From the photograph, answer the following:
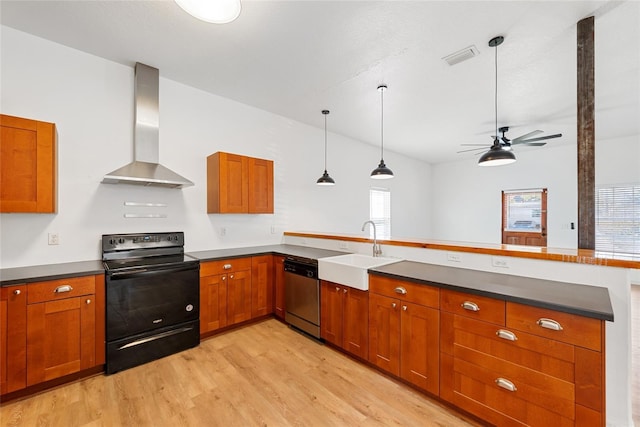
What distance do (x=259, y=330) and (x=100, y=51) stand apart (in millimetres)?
3411

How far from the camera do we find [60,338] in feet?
7.07

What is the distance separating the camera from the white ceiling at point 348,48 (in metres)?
2.19

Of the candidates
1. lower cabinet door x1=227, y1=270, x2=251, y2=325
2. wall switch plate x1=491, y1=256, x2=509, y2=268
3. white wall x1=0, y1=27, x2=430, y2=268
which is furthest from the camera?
lower cabinet door x1=227, y1=270, x2=251, y2=325

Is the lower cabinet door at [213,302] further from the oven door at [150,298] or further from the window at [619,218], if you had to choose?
the window at [619,218]

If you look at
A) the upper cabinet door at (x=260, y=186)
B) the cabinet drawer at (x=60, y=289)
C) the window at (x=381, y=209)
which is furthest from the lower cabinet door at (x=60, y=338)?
the window at (x=381, y=209)

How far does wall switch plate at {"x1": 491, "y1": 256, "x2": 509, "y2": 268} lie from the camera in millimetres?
2121

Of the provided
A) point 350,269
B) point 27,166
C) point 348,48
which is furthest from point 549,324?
point 27,166

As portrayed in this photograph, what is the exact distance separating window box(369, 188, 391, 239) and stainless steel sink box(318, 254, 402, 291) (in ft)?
11.3

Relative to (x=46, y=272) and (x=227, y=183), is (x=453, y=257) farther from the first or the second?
(x=46, y=272)

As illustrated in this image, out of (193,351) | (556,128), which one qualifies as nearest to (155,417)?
(193,351)

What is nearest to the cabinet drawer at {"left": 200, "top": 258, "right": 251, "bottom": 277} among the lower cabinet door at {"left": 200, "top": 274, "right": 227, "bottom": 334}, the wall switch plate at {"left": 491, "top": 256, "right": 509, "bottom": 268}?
the lower cabinet door at {"left": 200, "top": 274, "right": 227, "bottom": 334}

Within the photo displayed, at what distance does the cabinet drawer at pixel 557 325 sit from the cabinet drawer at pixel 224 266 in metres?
2.61

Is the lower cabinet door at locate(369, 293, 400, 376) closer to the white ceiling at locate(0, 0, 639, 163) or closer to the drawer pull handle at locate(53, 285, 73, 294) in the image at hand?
the white ceiling at locate(0, 0, 639, 163)

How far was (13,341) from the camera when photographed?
1.97 metres
